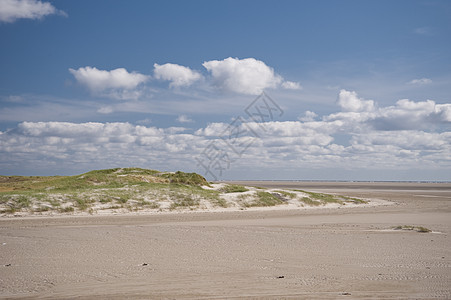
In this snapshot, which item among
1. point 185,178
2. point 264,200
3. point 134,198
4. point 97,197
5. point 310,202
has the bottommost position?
point 310,202

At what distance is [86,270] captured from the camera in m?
8.23

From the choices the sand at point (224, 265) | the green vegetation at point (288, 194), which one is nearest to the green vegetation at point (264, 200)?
the green vegetation at point (288, 194)

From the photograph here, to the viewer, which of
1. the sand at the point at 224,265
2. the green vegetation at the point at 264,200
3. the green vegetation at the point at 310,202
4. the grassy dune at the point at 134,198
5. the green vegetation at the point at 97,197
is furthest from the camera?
the green vegetation at the point at 310,202

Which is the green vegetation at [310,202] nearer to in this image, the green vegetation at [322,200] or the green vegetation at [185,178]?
the green vegetation at [322,200]

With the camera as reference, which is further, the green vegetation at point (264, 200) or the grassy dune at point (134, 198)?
the green vegetation at point (264, 200)

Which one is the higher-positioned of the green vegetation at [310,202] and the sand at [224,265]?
the sand at [224,265]

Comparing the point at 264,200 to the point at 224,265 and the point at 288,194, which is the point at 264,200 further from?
the point at 224,265

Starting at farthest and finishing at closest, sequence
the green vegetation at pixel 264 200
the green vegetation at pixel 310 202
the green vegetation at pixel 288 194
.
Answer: the green vegetation at pixel 288 194
the green vegetation at pixel 310 202
the green vegetation at pixel 264 200

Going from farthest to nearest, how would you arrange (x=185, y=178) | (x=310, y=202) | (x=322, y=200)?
(x=185, y=178)
(x=322, y=200)
(x=310, y=202)

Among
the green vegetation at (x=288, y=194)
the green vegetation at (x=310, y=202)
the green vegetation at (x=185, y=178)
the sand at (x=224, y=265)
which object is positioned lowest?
the green vegetation at (x=310, y=202)

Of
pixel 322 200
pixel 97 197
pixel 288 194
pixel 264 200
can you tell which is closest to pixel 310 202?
pixel 322 200

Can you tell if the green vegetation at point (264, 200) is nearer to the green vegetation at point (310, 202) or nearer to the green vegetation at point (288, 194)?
the green vegetation at point (288, 194)

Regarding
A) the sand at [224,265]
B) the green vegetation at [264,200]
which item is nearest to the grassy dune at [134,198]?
the green vegetation at [264,200]

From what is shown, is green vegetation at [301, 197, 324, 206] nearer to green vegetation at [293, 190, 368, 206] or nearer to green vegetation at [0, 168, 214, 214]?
green vegetation at [293, 190, 368, 206]
